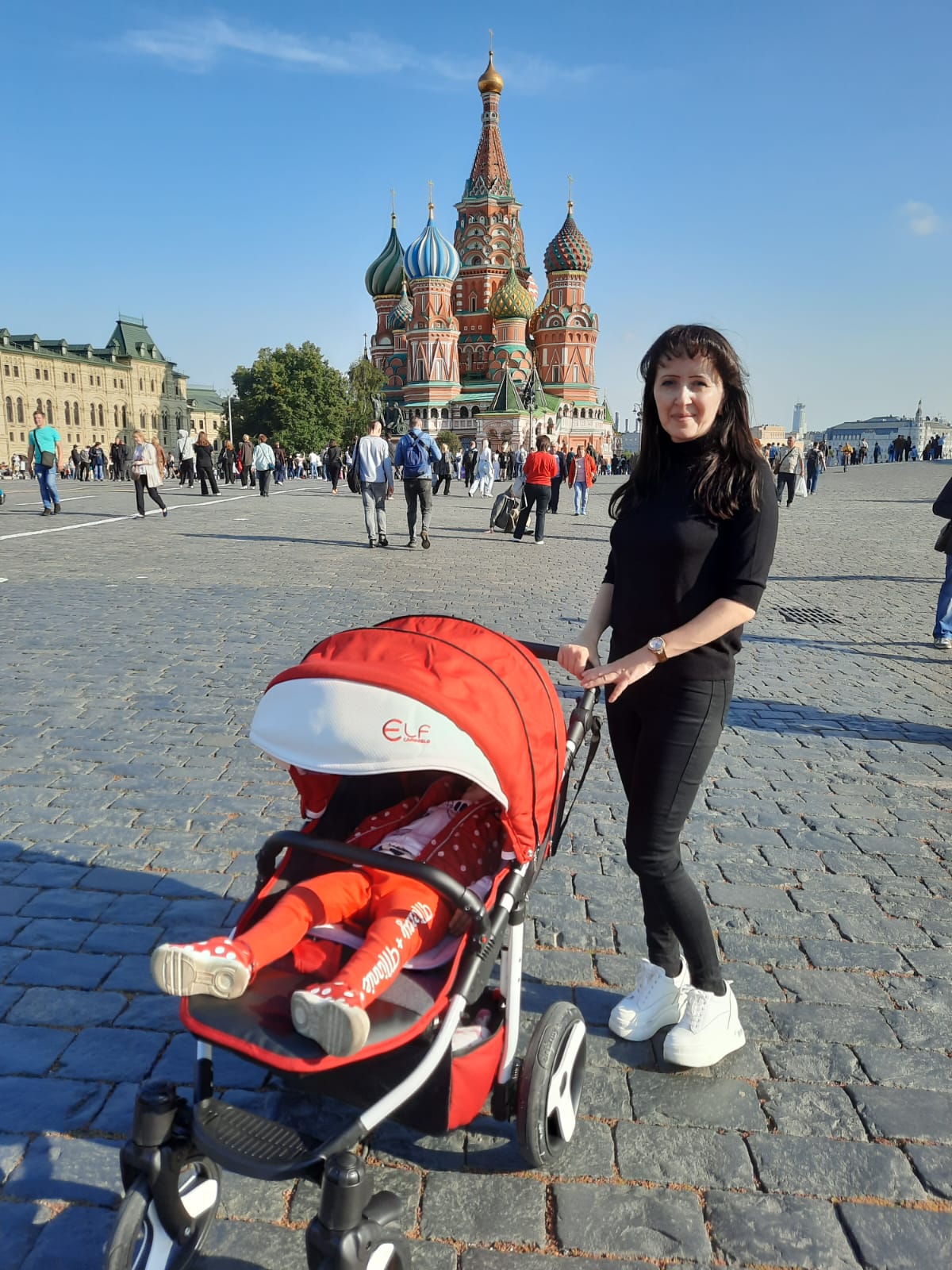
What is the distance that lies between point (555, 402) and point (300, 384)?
27906 mm

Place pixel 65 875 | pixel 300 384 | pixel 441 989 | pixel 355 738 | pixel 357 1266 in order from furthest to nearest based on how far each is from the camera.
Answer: pixel 300 384 < pixel 65 875 < pixel 355 738 < pixel 441 989 < pixel 357 1266

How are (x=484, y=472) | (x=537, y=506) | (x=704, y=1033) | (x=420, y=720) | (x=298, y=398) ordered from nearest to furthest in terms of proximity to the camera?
1. (x=420, y=720)
2. (x=704, y=1033)
3. (x=537, y=506)
4. (x=484, y=472)
5. (x=298, y=398)

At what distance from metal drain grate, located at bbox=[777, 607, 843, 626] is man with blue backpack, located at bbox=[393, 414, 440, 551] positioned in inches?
245

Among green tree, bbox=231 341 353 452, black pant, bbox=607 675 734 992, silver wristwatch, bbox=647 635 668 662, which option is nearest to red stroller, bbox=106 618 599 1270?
black pant, bbox=607 675 734 992

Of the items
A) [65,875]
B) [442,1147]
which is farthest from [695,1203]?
[65,875]

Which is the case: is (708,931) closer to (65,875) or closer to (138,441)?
(65,875)

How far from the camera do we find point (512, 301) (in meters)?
84.4

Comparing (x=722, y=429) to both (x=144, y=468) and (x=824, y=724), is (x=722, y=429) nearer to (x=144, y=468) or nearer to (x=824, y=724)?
(x=824, y=724)

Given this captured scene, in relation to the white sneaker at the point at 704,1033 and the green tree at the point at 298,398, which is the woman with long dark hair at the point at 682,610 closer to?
the white sneaker at the point at 704,1033

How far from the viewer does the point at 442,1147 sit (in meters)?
2.49

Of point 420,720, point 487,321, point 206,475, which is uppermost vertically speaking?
point 487,321

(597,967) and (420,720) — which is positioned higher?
(420,720)

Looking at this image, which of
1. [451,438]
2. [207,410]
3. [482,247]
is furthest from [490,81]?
[207,410]

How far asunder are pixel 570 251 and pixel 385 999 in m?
94.3
